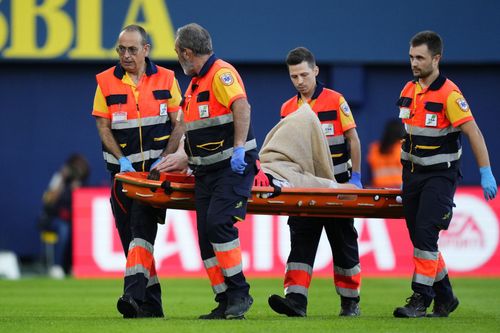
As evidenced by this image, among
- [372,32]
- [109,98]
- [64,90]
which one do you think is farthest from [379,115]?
[109,98]

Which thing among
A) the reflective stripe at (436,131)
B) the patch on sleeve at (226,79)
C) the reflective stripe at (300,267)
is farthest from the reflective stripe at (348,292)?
the patch on sleeve at (226,79)

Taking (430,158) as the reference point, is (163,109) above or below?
above

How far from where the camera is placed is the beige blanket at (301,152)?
Result: 946 centimetres

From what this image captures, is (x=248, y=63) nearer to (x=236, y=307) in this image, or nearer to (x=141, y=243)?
(x=141, y=243)

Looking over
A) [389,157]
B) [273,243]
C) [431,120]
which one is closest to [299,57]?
[431,120]

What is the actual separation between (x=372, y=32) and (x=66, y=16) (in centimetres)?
442

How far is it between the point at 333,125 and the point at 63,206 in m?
7.49

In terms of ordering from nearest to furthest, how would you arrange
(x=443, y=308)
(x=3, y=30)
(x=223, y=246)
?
1. (x=223, y=246)
2. (x=443, y=308)
3. (x=3, y=30)

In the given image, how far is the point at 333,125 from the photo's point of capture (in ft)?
33.1

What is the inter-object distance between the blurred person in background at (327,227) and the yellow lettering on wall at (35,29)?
785 centimetres

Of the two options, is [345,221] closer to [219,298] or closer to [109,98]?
[219,298]

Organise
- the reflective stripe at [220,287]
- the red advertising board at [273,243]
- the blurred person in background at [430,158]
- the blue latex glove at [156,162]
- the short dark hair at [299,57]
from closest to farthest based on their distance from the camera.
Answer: the reflective stripe at [220,287] < the blurred person in background at [430,158] < the blue latex glove at [156,162] < the short dark hair at [299,57] < the red advertising board at [273,243]

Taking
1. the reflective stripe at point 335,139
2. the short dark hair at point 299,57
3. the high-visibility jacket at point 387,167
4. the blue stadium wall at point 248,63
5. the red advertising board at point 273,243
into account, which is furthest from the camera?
the blue stadium wall at point 248,63

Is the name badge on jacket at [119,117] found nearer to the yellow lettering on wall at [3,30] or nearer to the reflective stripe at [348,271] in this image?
the reflective stripe at [348,271]
